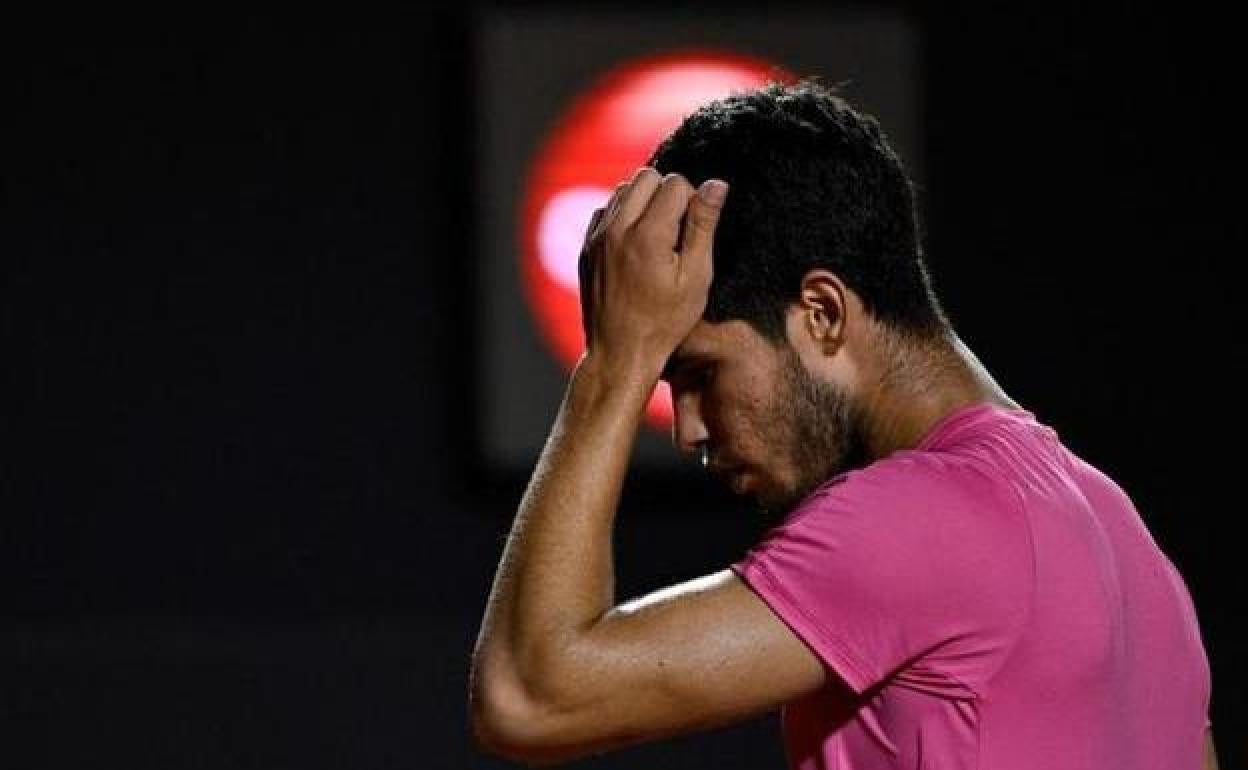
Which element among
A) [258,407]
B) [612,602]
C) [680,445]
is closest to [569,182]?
[258,407]

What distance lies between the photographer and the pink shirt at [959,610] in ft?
5.23

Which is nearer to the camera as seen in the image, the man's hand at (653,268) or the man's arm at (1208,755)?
the man's hand at (653,268)

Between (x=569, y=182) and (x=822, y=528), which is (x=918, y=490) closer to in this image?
(x=822, y=528)

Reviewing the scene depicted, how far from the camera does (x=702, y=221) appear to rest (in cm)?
168

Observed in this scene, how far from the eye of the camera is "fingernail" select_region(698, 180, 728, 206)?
5.51 feet

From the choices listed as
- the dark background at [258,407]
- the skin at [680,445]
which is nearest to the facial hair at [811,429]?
the skin at [680,445]

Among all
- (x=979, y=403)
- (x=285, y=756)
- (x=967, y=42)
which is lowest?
(x=285, y=756)

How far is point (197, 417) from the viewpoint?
376 cm

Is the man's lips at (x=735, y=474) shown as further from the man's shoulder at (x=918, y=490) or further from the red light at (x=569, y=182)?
the red light at (x=569, y=182)

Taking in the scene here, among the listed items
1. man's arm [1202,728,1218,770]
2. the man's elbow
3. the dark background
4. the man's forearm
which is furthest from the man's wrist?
the dark background

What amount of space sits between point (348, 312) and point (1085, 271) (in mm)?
1224

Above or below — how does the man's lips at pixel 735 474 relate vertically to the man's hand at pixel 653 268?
below

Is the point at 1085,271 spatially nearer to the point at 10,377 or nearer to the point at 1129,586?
the point at 10,377

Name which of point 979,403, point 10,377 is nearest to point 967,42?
point 10,377
